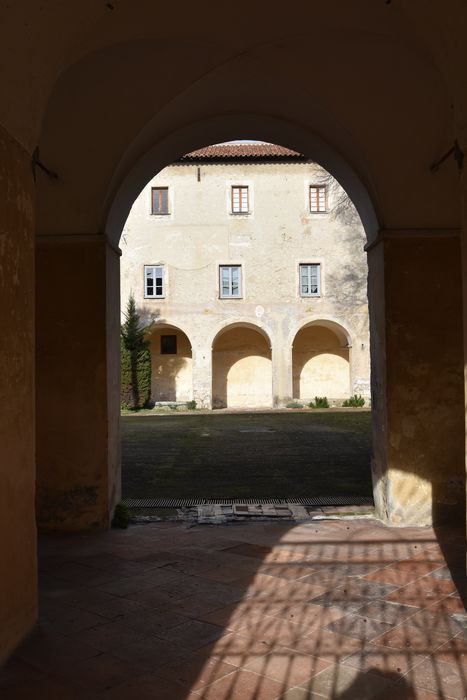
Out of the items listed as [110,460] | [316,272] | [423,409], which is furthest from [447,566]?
[316,272]

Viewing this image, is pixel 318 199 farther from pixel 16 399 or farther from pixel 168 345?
pixel 16 399

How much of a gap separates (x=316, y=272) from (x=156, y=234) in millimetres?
6942

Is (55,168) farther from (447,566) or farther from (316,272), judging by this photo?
(316,272)

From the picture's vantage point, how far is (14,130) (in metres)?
3.73

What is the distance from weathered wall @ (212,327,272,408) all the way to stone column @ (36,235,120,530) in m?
20.5

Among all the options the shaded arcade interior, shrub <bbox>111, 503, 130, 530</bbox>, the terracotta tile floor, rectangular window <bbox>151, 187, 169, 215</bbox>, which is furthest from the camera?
rectangular window <bbox>151, 187, 169, 215</bbox>

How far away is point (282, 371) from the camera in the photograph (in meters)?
25.5

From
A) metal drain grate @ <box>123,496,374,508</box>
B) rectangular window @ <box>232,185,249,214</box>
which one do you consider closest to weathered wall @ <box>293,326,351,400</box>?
rectangular window @ <box>232,185,249,214</box>

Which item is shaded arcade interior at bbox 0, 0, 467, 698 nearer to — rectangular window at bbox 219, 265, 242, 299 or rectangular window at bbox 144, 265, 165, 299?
rectangular window at bbox 219, 265, 242, 299

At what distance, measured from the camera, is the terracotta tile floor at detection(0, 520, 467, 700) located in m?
3.18

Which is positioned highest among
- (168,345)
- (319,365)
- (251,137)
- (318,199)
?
(318,199)

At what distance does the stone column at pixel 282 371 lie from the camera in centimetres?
2536

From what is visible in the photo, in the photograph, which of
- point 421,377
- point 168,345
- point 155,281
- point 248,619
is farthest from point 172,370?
point 248,619

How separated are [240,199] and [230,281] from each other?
349 cm
